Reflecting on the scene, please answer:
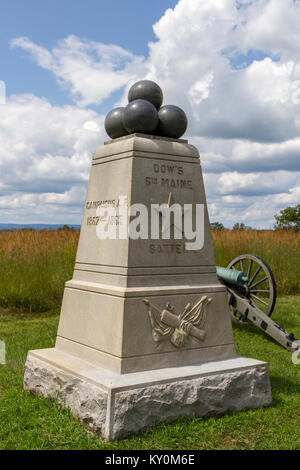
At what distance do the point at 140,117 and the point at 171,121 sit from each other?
0.32 meters

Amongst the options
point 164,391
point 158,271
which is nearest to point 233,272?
point 158,271

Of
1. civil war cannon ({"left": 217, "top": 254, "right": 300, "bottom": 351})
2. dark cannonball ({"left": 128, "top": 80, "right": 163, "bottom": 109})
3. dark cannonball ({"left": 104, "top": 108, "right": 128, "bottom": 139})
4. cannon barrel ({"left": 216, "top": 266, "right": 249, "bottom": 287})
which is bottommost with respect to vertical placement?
civil war cannon ({"left": 217, "top": 254, "right": 300, "bottom": 351})

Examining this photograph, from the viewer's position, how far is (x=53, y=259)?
375 inches

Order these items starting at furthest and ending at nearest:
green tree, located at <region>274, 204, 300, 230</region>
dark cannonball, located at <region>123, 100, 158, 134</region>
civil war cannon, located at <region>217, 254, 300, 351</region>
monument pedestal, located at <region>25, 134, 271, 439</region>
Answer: green tree, located at <region>274, 204, 300, 230</region>
civil war cannon, located at <region>217, 254, 300, 351</region>
dark cannonball, located at <region>123, 100, 158, 134</region>
monument pedestal, located at <region>25, 134, 271, 439</region>

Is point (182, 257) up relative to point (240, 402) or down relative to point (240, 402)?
up

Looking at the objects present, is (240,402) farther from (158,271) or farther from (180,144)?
(180,144)

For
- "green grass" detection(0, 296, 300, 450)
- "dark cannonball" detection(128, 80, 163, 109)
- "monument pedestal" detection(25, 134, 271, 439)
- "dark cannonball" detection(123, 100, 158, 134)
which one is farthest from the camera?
"dark cannonball" detection(128, 80, 163, 109)

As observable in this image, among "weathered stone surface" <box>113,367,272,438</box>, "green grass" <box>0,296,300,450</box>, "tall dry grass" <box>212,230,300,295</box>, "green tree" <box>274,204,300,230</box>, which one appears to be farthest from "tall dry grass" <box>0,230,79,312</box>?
"green tree" <box>274,204,300,230</box>

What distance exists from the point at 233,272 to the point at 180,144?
3.09 metres

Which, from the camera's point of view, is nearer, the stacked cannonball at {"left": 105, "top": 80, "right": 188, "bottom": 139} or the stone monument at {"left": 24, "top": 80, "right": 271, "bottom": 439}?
the stone monument at {"left": 24, "top": 80, "right": 271, "bottom": 439}

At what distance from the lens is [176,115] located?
14.2 ft

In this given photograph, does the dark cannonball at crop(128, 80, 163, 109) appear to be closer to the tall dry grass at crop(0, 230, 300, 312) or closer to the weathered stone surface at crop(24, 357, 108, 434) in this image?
the weathered stone surface at crop(24, 357, 108, 434)

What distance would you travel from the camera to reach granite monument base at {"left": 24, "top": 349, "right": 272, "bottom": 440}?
345 cm

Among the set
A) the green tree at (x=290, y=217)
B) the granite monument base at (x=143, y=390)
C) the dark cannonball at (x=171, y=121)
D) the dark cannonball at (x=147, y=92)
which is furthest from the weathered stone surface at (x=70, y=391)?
the green tree at (x=290, y=217)
